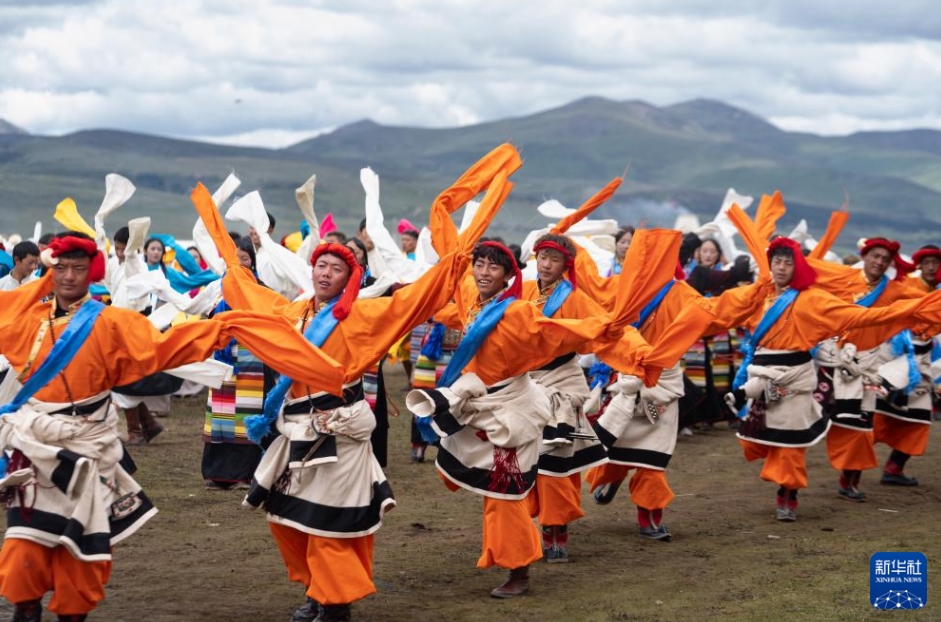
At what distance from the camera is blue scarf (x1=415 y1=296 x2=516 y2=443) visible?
673cm

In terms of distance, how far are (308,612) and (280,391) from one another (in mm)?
1049

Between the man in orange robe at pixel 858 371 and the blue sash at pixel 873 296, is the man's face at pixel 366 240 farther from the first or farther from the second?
the blue sash at pixel 873 296

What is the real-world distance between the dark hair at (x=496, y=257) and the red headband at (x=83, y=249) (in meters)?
1.94

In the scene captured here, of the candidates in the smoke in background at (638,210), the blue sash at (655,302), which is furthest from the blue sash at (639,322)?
the smoke in background at (638,210)

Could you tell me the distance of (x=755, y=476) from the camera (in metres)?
11.0

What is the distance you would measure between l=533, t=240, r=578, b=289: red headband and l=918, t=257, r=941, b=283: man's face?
3972mm

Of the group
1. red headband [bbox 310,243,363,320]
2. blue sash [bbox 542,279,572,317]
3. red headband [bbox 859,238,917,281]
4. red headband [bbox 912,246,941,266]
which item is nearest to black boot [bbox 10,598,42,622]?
red headband [bbox 310,243,363,320]

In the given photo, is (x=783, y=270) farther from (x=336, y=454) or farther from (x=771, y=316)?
(x=336, y=454)

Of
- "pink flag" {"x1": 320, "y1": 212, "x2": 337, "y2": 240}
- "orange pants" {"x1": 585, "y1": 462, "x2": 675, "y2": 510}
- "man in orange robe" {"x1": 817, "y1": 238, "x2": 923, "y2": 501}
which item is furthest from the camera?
"man in orange robe" {"x1": 817, "y1": 238, "x2": 923, "y2": 501}

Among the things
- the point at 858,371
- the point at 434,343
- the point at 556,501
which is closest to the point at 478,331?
the point at 556,501

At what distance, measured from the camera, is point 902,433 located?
34.3ft

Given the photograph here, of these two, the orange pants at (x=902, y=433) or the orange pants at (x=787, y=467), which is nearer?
the orange pants at (x=787, y=467)

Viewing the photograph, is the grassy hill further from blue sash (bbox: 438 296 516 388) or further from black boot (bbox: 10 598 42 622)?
black boot (bbox: 10 598 42 622)

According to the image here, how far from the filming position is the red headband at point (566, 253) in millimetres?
7859
